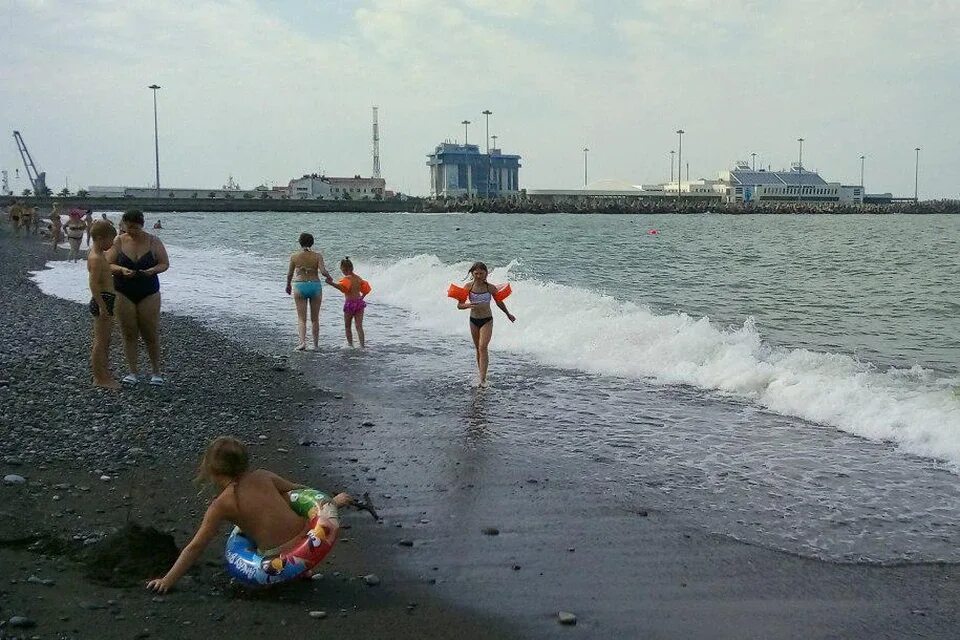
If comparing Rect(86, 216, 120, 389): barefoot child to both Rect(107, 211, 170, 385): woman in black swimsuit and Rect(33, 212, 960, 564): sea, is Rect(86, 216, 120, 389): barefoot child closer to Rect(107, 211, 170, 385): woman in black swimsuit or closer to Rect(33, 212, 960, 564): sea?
Rect(107, 211, 170, 385): woman in black swimsuit

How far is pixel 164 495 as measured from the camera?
606cm

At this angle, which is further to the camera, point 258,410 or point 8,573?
point 258,410

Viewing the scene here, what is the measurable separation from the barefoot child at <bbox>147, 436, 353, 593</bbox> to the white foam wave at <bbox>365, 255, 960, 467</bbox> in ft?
19.8

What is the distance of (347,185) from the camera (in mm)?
162500

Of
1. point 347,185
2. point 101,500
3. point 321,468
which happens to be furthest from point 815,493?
point 347,185

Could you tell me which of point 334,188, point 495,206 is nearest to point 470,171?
point 334,188

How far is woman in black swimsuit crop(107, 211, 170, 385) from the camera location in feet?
28.6

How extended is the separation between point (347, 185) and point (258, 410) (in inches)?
6201

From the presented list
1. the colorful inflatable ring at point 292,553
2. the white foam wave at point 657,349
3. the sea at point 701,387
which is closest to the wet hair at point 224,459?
the colorful inflatable ring at point 292,553

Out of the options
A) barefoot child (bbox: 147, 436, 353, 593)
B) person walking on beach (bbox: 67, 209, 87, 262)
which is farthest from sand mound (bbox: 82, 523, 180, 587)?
person walking on beach (bbox: 67, 209, 87, 262)

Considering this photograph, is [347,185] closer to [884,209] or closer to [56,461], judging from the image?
[884,209]

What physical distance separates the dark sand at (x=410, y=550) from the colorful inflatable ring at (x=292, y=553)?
108 mm

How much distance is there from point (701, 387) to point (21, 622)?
8.52 m

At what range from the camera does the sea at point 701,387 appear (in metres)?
6.48
